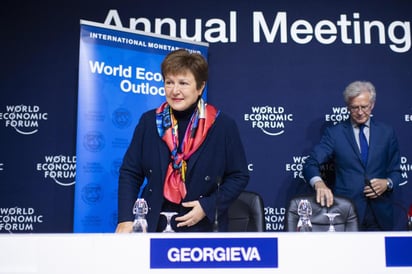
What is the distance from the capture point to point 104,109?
3.92 meters

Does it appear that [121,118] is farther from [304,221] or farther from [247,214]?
[304,221]

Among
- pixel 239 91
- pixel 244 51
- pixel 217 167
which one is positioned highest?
pixel 244 51

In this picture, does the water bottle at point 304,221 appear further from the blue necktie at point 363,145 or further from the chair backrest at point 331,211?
the blue necktie at point 363,145

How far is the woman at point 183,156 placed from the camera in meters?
2.66

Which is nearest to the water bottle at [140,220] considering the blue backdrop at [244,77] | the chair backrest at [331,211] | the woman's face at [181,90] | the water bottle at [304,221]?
the water bottle at [304,221]

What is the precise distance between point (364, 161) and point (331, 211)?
2.39ft

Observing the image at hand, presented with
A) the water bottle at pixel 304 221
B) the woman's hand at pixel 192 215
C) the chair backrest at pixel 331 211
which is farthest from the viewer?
the chair backrest at pixel 331 211

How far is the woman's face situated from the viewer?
8.93ft

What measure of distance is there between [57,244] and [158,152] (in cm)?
124

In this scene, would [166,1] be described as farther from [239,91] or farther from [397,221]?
[397,221]

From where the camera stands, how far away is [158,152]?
2.73 meters

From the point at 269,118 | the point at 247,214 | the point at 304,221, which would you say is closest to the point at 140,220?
the point at 304,221

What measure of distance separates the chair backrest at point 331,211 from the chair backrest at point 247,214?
0.19 m

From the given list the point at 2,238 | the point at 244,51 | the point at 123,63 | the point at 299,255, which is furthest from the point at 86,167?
the point at 299,255
